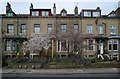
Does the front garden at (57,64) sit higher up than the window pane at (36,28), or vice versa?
the window pane at (36,28)

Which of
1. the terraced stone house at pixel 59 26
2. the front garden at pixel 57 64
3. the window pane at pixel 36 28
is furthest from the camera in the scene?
the window pane at pixel 36 28

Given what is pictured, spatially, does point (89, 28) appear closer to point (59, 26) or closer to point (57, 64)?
point (59, 26)

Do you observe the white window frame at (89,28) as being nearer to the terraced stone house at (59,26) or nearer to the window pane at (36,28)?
the terraced stone house at (59,26)

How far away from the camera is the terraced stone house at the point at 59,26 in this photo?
2017 centimetres

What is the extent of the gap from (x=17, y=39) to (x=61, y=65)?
12655 millimetres

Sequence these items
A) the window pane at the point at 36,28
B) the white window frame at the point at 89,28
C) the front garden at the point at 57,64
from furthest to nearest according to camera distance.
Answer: the white window frame at the point at 89,28
the window pane at the point at 36,28
the front garden at the point at 57,64

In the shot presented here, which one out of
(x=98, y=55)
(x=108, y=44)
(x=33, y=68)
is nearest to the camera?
(x=33, y=68)

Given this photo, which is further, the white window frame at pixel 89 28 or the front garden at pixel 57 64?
the white window frame at pixel 89 28

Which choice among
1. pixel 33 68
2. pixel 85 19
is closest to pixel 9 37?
pixel 33 68

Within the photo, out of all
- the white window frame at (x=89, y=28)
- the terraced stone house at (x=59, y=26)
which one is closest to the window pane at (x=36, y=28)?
the terraced stone house at (x=59, y=26)

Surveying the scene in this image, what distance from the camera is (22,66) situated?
1306 centimetres

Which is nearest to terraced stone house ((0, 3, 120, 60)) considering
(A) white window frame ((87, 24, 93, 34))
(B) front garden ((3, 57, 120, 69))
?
(A) white window frame ((87, 24, 93, 34))

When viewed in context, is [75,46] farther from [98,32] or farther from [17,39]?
[17,39]

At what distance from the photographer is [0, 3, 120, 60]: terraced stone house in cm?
2017
